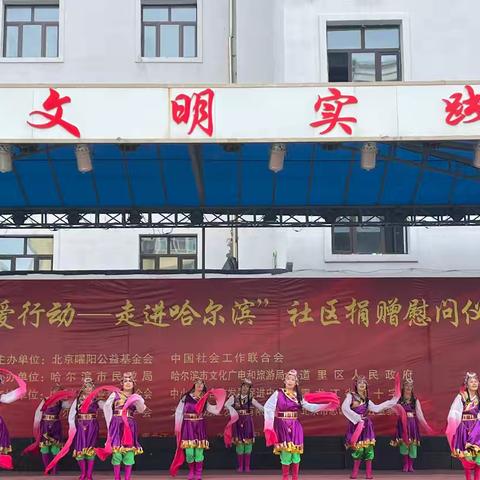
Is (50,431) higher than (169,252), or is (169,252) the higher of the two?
(169,252)

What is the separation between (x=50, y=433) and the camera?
32.4 feet

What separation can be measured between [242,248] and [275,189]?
148 inches

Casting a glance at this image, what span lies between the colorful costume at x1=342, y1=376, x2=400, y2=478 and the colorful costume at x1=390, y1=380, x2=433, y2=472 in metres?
0.28

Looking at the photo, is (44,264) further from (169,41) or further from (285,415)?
(285,415)

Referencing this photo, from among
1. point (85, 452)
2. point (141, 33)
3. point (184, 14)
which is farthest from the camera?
point (184, 14)

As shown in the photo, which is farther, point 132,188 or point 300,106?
point 132,188

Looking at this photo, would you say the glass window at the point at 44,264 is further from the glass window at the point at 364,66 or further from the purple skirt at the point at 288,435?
the purple skirt at the point at 288,435

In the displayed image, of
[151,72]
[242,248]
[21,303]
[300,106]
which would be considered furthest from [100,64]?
[300,106]

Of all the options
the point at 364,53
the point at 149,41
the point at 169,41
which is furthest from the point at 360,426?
the point at 149,41

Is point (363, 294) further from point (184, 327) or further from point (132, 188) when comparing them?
point (132, 188)

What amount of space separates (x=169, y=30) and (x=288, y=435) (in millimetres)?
8564

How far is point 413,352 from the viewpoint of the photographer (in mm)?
10445

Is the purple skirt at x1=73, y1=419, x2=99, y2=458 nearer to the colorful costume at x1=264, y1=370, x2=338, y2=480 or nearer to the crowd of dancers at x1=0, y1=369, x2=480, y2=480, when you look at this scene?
the crowd of dancers at x1=0, y1=369, x2=480, y2=480

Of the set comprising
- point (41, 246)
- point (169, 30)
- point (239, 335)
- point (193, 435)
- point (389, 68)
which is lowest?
point (193, 435)
